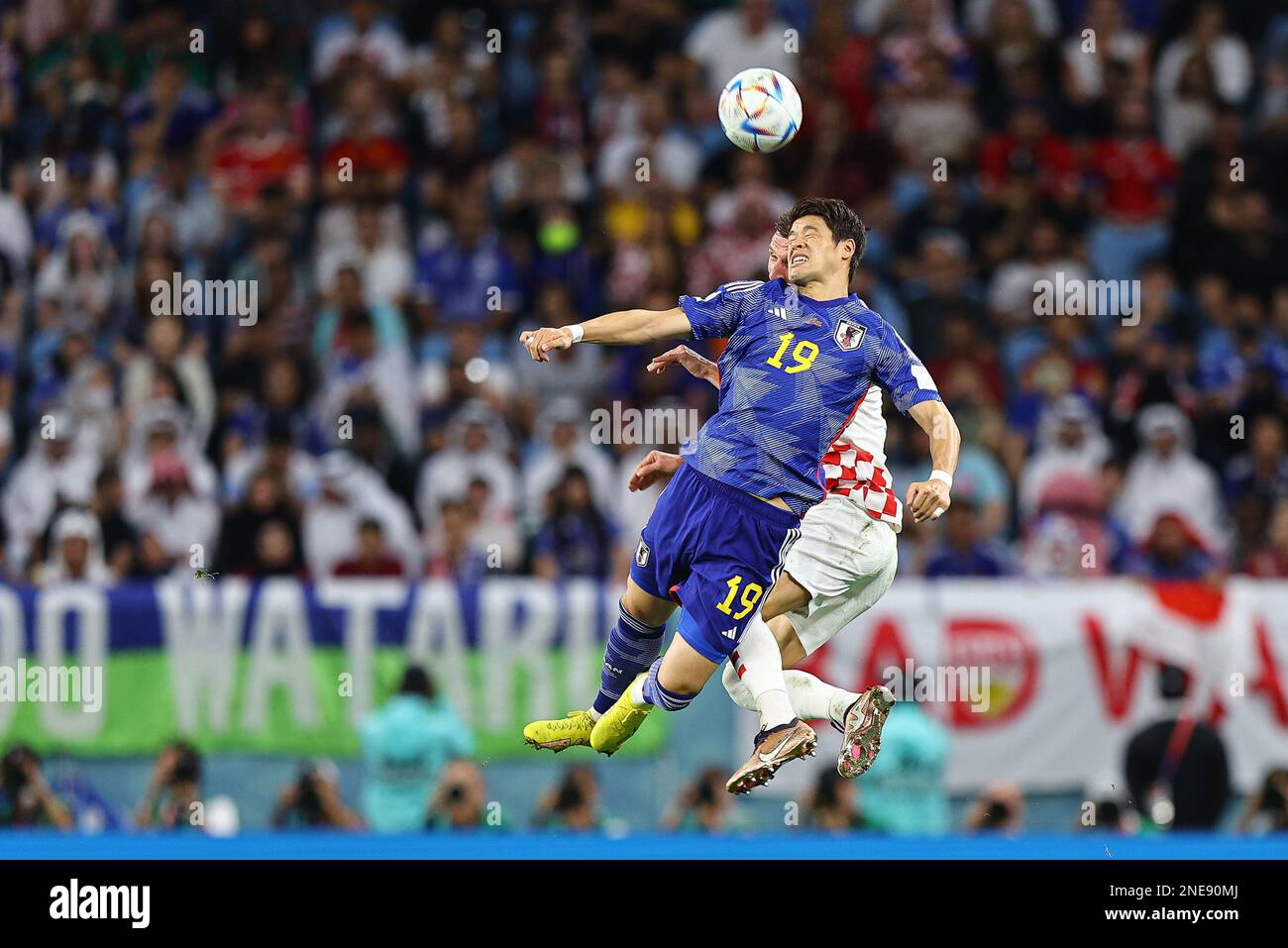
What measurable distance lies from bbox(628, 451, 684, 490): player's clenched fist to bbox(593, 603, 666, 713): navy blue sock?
597mm

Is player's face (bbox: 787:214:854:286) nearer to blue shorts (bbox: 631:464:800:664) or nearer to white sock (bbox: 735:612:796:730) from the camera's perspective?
blue shorts (bbox: 631:464:800:664)

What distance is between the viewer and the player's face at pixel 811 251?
10000mm

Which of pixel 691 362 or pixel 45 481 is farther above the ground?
pixel 691 362

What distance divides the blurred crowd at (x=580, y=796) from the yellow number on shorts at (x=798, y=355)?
16.9ft

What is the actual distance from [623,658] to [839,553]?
3.80ft

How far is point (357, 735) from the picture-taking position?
48.3ft

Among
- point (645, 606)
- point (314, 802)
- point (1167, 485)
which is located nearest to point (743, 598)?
point (645, 606)

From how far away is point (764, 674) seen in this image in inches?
396

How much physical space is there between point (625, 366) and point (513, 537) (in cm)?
188

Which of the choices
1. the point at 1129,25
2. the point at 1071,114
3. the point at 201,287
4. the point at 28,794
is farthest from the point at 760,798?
the point at 1129,25

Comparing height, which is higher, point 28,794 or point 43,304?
point 43,304

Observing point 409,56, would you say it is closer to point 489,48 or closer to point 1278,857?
point 489,48

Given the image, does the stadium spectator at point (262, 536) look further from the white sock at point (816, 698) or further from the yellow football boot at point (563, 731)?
the white sock at point (816, 698)

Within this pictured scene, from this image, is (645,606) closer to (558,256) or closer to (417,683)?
(417,683)
